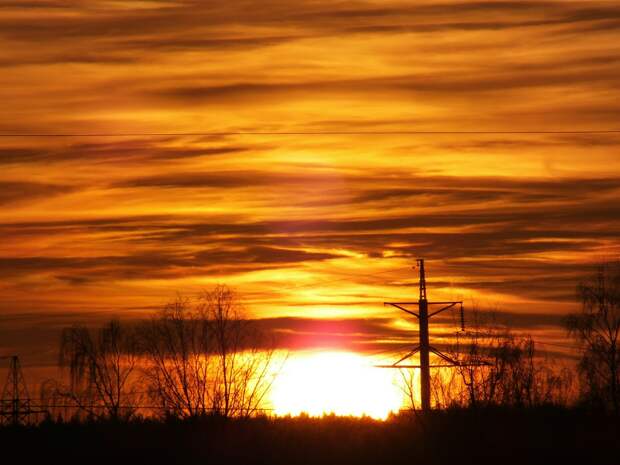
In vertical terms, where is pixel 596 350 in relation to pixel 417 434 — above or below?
above

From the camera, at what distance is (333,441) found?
49000mm

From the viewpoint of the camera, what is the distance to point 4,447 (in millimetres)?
47781

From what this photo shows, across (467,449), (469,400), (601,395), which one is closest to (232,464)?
(467,449)

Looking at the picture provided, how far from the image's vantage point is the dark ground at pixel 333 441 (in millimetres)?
44875

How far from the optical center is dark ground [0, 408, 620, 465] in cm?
4488

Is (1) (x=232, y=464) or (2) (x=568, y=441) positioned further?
(2) (x=568, y=441)

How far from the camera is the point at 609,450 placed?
4556 cm

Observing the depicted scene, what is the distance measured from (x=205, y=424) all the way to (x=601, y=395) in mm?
37965

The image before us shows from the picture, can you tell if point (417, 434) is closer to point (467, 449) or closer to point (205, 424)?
point (467, 449)

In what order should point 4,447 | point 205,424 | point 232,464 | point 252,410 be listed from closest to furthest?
1. point 232,464
2. point 4,447
3. point 205,424
4. point 252,410

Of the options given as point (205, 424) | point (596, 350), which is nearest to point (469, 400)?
point (205, 424)

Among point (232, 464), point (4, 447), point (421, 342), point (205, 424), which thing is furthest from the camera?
point (421, 342)

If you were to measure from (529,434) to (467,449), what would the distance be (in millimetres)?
4279

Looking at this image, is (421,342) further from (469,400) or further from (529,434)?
(529,434)
